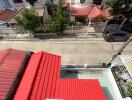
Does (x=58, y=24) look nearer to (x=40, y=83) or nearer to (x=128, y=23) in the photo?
(x=128, y=23)

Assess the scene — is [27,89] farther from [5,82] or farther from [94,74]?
[94,74]

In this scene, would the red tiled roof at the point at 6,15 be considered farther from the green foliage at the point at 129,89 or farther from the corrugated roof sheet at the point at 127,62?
the green foliage at the point at 129,89

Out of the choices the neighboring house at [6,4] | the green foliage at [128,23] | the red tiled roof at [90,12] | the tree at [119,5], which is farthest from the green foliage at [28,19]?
the green foliage at [128,23]

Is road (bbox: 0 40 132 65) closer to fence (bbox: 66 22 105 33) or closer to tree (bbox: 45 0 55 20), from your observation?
fence (bbox: 66 22 105 33)

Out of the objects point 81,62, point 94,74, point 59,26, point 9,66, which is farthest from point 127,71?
point 59,26

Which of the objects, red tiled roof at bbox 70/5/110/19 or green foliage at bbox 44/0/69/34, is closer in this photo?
green foliage at bbox 44/0/69/34

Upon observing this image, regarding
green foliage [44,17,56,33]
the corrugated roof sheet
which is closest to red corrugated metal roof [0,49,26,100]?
the corrugated roof sheet

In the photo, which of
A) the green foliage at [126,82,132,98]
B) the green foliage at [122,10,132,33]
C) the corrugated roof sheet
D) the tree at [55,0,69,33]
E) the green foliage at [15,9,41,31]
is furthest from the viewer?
the green foliage at [122,10,132,33]
